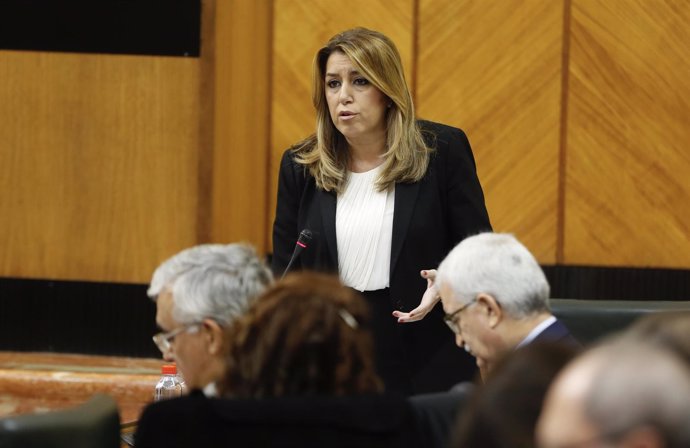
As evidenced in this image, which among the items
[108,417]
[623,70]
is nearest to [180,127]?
[623,70]

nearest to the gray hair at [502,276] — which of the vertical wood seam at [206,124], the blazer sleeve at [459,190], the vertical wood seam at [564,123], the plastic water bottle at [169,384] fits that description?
the blazer sleeve at [459,190]

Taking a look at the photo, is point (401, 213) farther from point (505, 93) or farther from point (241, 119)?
point (241, 119)

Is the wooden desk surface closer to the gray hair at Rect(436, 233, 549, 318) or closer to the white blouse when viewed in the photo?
the white blouse

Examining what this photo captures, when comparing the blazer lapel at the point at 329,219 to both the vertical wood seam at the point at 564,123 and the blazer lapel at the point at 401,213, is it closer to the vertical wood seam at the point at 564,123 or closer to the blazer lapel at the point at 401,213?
the blazer lapel at the point at 401,213

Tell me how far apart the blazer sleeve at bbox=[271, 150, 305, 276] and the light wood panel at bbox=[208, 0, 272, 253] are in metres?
1.89

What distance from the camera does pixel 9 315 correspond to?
5.87 m

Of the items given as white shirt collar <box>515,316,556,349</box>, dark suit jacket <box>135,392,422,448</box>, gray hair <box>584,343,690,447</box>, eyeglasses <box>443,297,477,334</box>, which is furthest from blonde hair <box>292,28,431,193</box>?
gray hair <box>584,343,690,447</box>

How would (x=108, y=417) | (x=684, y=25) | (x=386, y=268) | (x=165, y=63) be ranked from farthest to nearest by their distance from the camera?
(x=165, y=63) → (x=684, y=25) → (x=386, y=268) → (x=108, y=417)

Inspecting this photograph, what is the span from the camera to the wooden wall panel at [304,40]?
5.61m

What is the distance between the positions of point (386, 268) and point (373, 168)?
0.32 meters

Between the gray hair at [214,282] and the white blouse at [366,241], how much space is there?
999 millimetres

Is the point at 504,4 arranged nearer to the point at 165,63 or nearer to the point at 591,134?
the point at 591,134

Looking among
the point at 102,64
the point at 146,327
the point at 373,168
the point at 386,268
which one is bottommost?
the point at 146,327

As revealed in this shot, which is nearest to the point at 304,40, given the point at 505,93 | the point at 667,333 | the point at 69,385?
the point at 505,93
